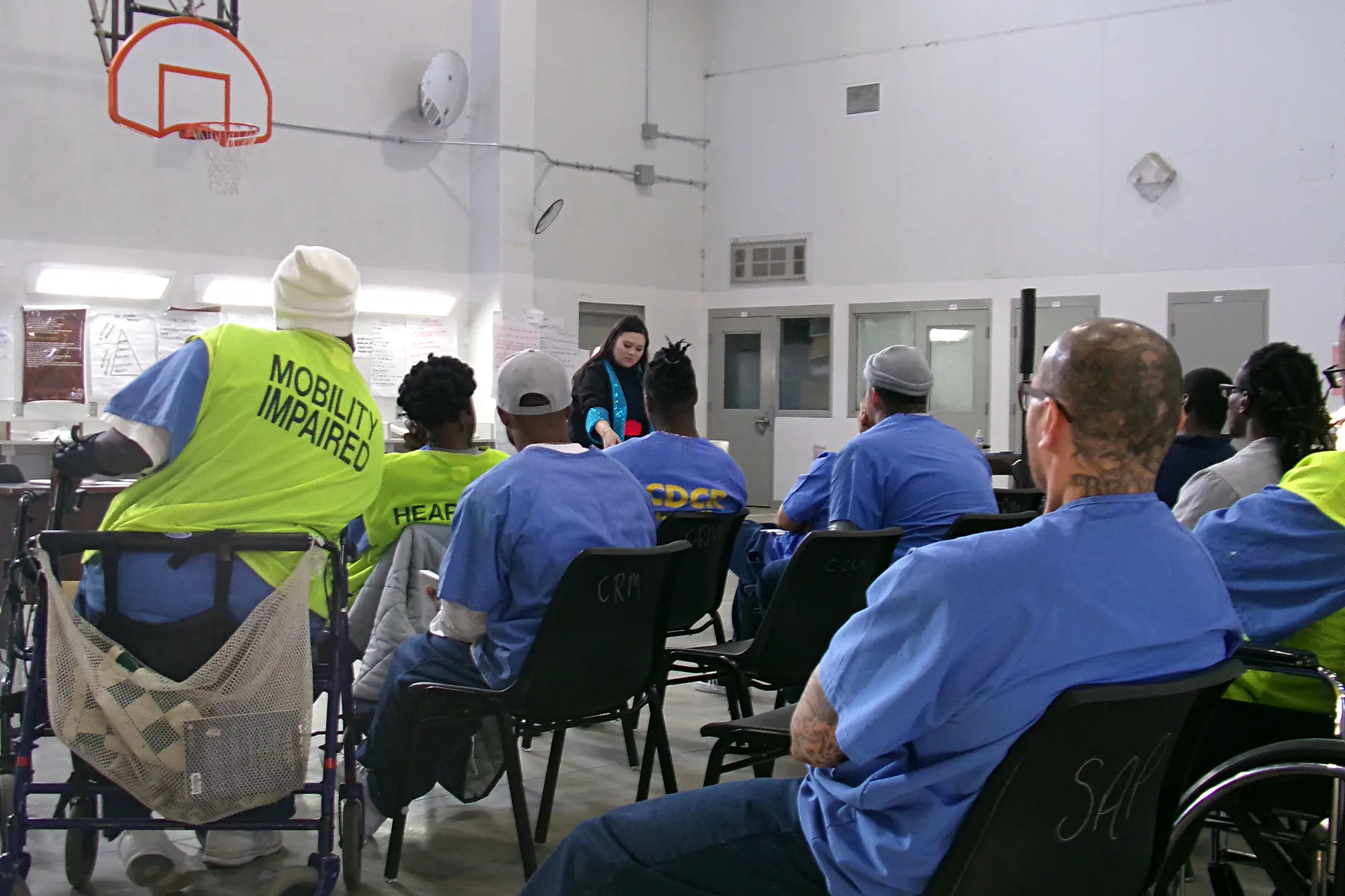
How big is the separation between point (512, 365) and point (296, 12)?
275 inches

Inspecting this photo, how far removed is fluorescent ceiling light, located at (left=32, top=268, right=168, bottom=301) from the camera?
7633 millimetres

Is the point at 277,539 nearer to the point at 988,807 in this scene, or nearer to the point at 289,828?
the point at 289,828

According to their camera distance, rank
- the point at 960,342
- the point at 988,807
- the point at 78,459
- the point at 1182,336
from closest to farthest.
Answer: the point at 988,807 < the point at 78,459 < the point at 1182,336 < the point at 960,342

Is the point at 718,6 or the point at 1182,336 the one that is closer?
the point at 1182,336

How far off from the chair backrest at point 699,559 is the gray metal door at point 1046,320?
630cm

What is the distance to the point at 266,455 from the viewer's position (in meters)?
2.50

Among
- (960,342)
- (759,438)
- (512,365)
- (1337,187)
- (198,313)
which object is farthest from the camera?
(759,438)

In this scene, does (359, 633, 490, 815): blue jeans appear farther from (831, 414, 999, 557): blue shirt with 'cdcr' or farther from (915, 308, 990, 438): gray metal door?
(915, 308, 990, 438): gray metal door

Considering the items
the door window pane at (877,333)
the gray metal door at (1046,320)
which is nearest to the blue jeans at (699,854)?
the gray metal door at (1046,320)

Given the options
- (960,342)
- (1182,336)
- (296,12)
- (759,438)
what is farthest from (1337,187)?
(296,12)

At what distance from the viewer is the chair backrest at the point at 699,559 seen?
369cm

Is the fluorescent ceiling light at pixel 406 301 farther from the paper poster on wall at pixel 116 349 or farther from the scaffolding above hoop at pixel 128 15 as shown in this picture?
the scaffolding above hoop at pixel 128 15

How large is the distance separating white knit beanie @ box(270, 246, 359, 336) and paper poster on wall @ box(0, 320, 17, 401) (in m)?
5.74

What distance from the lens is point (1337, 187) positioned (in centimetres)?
880
